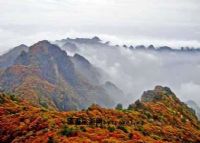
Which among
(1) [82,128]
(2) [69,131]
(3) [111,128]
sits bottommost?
(2) [69,131]

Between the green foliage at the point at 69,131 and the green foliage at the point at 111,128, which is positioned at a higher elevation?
the green foliage at the point at 111,128

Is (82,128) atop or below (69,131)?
atop

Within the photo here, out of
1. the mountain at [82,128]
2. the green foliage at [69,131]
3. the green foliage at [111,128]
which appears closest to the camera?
the green foliage at [69,131]

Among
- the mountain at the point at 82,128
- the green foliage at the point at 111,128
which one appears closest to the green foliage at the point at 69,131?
the mountain at the point at 82,128

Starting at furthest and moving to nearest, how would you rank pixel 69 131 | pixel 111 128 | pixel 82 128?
pixel 111 128
pixel 82 128
pixel 69 131

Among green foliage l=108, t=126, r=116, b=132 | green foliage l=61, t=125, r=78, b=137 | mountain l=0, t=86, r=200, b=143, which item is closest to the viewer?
green foliage l=61, t=125, r=78, b=137

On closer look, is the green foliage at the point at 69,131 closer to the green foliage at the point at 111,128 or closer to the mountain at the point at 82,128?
the mountain at the point at 82,128

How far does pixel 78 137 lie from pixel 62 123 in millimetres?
18277

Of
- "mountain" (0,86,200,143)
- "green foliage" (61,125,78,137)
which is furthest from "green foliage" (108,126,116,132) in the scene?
"green foliage" (61,125,78,137)

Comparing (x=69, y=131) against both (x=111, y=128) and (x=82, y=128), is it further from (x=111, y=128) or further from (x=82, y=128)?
(x=111, y=128)

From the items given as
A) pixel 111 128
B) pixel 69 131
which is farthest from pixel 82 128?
pixel 111 128

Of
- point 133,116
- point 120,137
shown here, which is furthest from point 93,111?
point 120,137

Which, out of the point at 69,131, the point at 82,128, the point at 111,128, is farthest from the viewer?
the point at 111,128

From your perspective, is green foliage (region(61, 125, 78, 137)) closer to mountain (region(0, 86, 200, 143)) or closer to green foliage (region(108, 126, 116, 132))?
mountain (region(0, 86, 200, 143))
